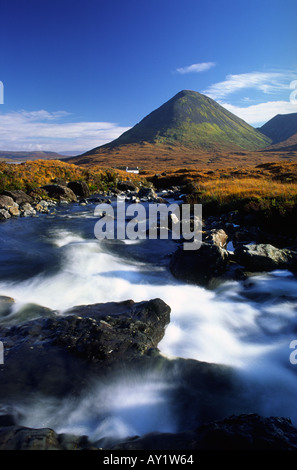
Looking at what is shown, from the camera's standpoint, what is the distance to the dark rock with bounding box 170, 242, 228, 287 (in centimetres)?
789

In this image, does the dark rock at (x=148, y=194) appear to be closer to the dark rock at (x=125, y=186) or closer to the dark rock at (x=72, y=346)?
the dark rock at (x=125, y=186)

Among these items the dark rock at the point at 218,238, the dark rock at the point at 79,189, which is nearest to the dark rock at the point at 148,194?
the dark rock at the point at 79,189

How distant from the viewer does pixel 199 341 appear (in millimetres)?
5453

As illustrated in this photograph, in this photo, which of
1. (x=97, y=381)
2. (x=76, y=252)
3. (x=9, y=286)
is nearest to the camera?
(x=97, y=381)

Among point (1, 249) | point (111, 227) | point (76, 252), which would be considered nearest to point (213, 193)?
point (111, 227)

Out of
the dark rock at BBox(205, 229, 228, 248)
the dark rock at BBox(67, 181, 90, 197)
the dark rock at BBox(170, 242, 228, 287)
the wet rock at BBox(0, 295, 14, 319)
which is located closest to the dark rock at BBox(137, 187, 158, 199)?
the dark rock at BBox(67, 181, 90, 197)

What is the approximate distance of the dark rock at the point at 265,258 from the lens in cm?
835

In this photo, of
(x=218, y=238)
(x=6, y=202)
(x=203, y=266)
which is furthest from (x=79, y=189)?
(x=203, y=266)

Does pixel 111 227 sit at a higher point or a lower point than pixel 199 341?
higher

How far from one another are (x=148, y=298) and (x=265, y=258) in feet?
13.7

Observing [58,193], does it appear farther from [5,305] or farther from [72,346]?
[72,346]

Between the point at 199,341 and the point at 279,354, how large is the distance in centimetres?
159

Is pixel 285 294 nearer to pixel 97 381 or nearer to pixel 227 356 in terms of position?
pixel 227 356

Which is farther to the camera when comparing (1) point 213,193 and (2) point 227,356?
(1) point 213,193
